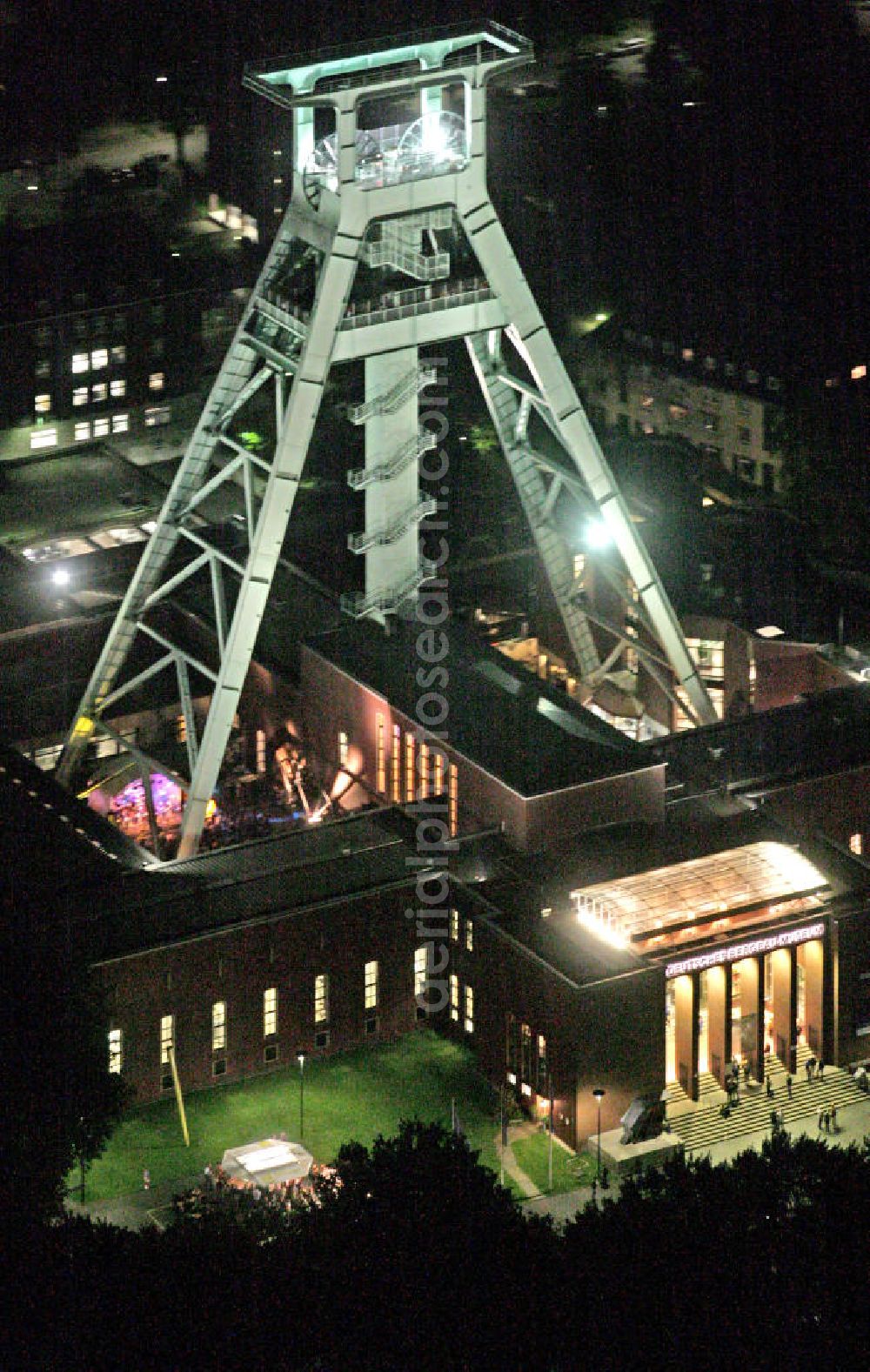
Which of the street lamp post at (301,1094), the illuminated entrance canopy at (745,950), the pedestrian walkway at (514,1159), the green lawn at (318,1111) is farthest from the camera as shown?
the illuminated entrance canopy at (745,950)

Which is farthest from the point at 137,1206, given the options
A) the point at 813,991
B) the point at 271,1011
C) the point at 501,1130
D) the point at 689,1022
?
the point at 813,991

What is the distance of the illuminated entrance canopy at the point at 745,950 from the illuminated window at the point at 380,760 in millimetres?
18461

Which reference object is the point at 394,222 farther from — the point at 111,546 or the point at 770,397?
the point at 770,397

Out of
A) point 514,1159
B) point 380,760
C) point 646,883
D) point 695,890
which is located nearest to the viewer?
point 514,1159

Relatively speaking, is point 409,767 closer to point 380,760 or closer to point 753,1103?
point 380,760

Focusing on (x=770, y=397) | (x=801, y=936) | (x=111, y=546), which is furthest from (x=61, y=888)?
(x=770, y=397)

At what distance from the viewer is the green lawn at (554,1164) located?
131m

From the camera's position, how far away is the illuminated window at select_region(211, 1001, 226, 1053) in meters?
136

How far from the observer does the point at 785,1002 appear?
138250mm

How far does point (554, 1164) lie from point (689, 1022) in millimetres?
8077

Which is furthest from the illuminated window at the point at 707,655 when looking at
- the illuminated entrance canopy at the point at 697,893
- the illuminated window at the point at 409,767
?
the illuminated entrance canopy at the point at 697,893

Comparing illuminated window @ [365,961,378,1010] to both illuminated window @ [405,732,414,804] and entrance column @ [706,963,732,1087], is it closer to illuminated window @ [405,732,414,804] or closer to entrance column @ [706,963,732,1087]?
→ illuminated window @ [405,732,414,804]

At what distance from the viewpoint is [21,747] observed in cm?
15475

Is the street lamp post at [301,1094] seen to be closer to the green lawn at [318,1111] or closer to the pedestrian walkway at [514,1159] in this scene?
the green lawn at [318,1111]
